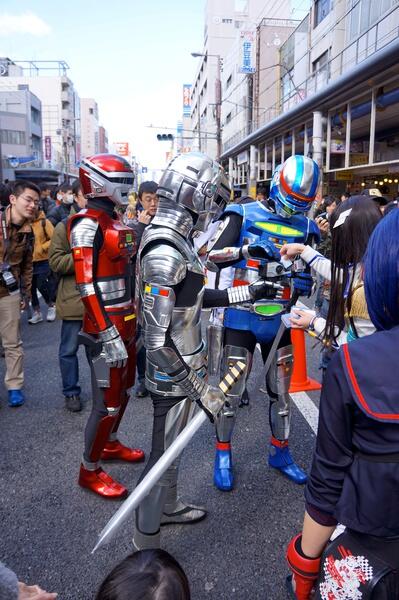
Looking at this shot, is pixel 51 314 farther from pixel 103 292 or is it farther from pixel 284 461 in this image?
pixel 284 461

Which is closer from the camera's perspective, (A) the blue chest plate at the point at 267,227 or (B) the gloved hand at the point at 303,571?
(B) the gloved hand at the point at 303,571

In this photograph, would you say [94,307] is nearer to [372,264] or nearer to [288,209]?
[288,209]

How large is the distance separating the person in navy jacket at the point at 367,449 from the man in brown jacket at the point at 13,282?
347 cm

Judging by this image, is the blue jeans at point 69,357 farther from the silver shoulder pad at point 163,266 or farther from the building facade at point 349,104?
the building facade at point 349,104

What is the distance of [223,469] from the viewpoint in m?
2.94

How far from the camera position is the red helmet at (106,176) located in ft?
8.70

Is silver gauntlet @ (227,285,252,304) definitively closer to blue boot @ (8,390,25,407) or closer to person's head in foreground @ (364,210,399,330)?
person's head in foreground @ (364,210,399,330)

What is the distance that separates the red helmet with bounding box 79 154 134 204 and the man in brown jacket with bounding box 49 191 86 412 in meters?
1.42

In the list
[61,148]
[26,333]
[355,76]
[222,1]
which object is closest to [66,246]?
[26,333]

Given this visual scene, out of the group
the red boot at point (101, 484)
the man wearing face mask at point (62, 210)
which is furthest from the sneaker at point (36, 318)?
the red boot at point (101, 484)

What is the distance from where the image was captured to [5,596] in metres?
1.17

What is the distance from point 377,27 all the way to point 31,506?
43.8ft

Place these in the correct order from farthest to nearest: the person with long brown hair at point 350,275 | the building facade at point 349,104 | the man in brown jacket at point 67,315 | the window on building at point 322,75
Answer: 1. the window on building at point 322,75
2. the building facade at point 349,104
3. the man in brown jacket at point 67,315
4. the person with long brown hair at point 350,275

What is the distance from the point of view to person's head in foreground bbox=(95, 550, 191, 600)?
42.0 inches
